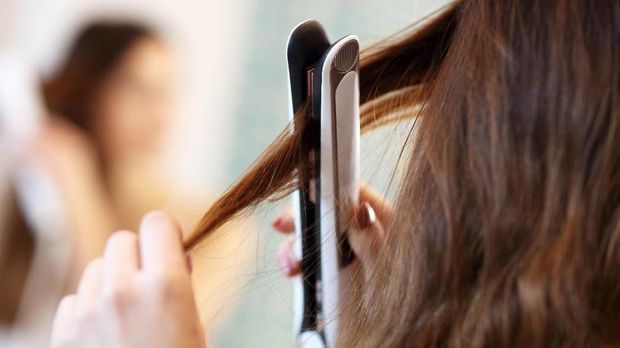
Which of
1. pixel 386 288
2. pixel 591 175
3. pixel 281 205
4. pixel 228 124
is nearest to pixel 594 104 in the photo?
pixel 591 175

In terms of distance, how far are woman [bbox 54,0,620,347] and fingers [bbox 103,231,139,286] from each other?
165 millimetres

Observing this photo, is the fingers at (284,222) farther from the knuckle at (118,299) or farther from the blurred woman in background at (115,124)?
the blurred woman in background at (115,124)

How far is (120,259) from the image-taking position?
495 millimetres

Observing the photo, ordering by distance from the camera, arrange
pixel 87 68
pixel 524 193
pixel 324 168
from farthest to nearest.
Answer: pixel 87 68
pixel 324 168
pixel 524 193

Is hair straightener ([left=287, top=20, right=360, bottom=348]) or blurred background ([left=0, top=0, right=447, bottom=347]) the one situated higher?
hair straightener ([left=287, top=20, right=360, bottom=348])

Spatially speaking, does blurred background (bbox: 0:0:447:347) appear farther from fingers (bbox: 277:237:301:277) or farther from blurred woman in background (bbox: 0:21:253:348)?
fingers (bbox: 277:237:301:277)

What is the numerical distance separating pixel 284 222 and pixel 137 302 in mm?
119

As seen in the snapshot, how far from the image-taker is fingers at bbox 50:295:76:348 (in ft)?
1.58

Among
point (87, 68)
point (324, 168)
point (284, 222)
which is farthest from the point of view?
point (87, 68)

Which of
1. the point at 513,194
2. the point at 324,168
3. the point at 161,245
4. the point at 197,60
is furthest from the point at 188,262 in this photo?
the point at 197,60

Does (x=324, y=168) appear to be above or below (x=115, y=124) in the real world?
above

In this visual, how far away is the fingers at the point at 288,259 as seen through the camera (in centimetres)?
52

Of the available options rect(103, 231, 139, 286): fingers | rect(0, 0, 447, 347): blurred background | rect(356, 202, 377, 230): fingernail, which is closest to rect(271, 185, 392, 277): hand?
rect(356, 202, 377, 230): fingernail

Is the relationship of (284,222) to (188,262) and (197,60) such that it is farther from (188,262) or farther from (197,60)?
(197,60)
